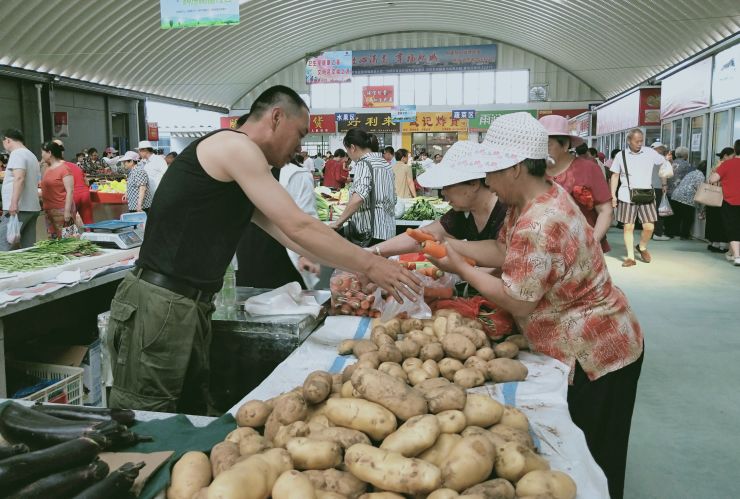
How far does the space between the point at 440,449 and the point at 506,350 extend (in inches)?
33.3

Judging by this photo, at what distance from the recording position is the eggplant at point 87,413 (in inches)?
67.3

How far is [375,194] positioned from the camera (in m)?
6.08

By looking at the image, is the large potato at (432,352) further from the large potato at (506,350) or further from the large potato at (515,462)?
the large potato at (515,462)

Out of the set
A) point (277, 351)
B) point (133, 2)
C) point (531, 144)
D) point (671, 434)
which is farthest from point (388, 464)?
point (133, 2)

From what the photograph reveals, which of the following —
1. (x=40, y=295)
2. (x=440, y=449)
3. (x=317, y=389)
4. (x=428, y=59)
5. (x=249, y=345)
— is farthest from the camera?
(x=428, y=59)

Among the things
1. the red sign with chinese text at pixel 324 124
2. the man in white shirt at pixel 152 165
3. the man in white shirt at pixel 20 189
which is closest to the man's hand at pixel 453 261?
the man in white shirt at pixel 20 189

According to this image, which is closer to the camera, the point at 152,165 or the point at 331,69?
the point at 152,165

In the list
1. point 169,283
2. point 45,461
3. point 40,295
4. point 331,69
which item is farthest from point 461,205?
point 331,69

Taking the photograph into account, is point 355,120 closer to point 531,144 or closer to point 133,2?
point 133,2

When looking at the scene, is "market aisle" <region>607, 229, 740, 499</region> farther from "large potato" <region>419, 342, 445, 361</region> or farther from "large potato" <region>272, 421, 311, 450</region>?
"large potato" <region>272, 421, 311, 450</region>

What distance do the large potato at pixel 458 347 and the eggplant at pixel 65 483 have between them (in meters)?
1.23

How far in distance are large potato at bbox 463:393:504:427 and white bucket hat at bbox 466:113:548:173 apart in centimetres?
79

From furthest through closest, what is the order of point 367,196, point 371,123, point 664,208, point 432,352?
point 371,123 < point 664,208 < point 367,196 < point 432,352

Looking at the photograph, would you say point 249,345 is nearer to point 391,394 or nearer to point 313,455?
point 391,394
